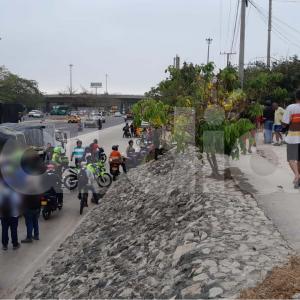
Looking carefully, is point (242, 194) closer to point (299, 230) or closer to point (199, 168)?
point (299, 230)

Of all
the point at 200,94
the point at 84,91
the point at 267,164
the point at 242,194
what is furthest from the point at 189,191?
the point at 84,91

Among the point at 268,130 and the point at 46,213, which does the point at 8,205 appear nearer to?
the point at 46,213

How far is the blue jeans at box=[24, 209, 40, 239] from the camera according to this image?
9266mm

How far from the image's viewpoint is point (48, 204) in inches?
468

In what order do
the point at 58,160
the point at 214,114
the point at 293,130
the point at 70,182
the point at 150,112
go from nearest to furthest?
the point at 293,130 < the point at 214,114 < the point at 150,112 < the point at 70,182 < the point at 58,160

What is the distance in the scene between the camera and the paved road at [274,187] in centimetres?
684

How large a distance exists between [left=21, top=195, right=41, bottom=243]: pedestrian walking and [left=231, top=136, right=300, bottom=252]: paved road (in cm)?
411

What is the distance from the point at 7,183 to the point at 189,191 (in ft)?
12.2

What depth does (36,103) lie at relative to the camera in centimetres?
8988

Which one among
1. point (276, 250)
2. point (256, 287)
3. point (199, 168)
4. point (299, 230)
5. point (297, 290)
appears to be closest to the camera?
point (297, 290)

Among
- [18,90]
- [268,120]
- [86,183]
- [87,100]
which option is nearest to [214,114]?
[86,183]

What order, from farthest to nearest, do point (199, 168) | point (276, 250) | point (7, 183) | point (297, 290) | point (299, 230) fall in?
1. point (199, 168)
2. point (7, 183)
3. point (299, 230)
4. point (276, 250)
5. point (297, 290)

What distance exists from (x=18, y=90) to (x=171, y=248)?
79682 mm

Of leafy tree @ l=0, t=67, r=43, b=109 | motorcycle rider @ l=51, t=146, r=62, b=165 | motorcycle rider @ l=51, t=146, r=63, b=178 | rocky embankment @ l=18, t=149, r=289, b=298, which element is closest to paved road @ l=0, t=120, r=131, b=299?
rocky embankment @ l=18, t=149, r=289, b=298
